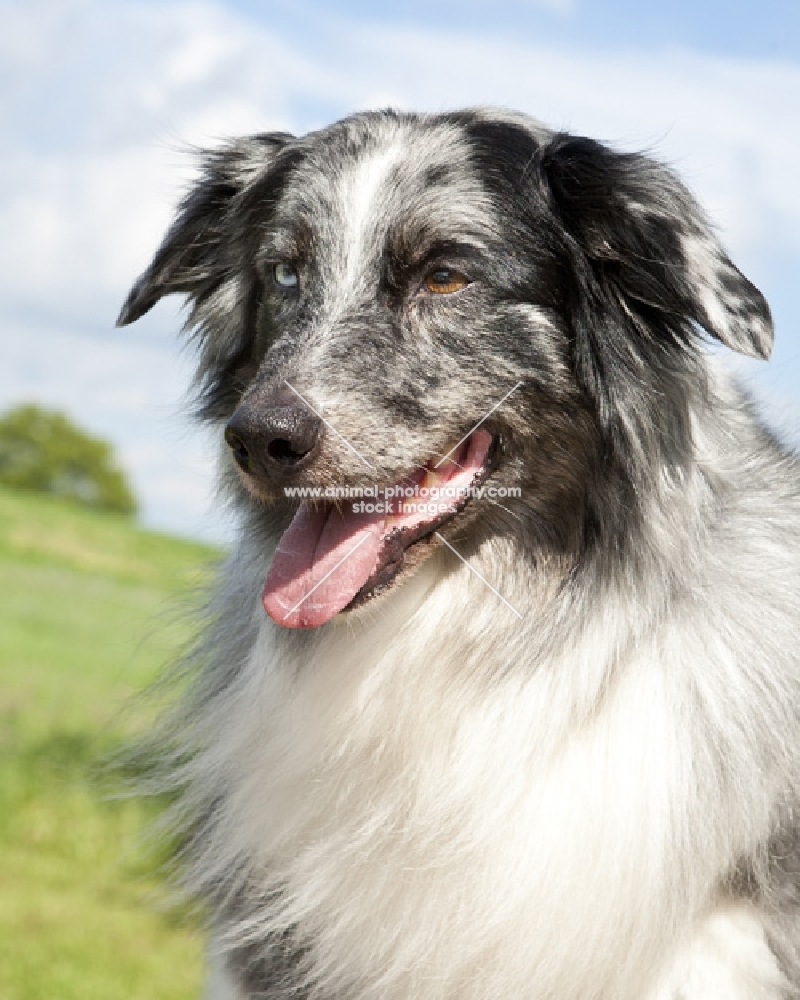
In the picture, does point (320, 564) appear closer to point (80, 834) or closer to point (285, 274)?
point (285, 274)

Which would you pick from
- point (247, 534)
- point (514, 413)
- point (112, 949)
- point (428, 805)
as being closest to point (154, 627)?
point (247, 534)

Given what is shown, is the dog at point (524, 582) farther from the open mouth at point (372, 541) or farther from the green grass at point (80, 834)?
the green grass at point (80, 834)

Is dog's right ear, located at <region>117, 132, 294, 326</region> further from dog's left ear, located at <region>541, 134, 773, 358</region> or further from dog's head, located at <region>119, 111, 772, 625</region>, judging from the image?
dog's left ear, located at <region>541, 134, 773, 358</region>

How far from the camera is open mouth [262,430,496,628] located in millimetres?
3107

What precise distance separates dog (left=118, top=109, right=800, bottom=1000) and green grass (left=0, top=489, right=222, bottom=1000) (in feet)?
3.42

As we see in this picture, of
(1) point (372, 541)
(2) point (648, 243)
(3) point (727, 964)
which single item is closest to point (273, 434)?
(1) point (372, 541)

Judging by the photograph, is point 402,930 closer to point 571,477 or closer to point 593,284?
point 571,477

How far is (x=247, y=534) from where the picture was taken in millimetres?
3588

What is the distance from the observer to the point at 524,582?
321 cm

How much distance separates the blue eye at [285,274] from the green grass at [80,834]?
3.54 feet

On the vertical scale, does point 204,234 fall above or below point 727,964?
above

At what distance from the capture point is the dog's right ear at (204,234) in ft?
12.9

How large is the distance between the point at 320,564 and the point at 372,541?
16 centimetres

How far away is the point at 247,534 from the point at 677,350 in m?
1.28
